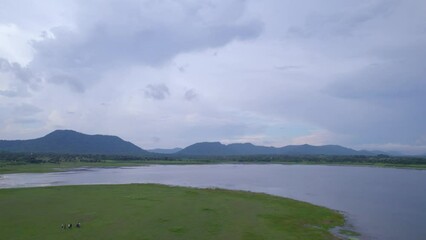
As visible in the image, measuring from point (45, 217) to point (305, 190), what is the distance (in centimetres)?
4368

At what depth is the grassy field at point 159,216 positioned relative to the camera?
94.5 ft

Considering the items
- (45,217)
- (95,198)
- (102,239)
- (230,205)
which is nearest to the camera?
(102,239)

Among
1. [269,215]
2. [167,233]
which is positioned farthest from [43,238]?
[269,215]

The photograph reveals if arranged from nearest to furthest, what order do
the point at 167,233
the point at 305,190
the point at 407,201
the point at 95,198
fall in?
the point at 167,233 < the point at 95,198 < the point at 407,201 < the point at 305,190

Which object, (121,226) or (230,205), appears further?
(230,205)

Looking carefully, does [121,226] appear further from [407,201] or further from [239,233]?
[407,201]

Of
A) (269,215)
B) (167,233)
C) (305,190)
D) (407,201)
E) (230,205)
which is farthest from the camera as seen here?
(305,190)

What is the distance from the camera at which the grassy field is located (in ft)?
94.5

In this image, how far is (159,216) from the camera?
3544cm

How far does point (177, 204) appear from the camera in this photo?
4288 cm

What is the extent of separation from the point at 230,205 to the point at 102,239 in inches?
735

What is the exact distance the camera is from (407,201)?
50.8 metres

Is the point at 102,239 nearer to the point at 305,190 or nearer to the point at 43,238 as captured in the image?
the point at 43,238

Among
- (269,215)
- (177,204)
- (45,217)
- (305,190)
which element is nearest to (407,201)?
(305,190)
